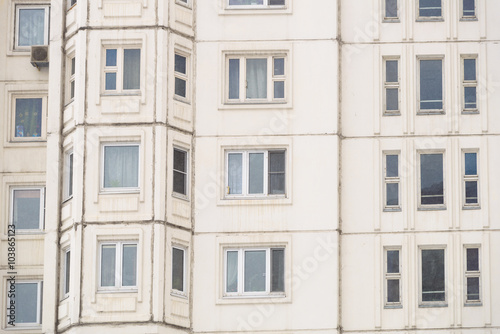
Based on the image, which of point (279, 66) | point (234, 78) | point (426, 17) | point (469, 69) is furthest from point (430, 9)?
point (234, 78)

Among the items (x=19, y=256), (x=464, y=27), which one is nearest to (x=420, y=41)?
(x=464, y=27)

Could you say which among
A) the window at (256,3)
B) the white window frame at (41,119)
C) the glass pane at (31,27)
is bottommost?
the white window frame at (41,119)

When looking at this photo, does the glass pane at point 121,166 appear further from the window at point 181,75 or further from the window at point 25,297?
the window at point 25,297

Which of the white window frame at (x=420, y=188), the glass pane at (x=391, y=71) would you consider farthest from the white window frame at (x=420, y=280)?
the glass pane at (x=391, y=71)

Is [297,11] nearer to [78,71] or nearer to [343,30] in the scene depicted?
[343,30]

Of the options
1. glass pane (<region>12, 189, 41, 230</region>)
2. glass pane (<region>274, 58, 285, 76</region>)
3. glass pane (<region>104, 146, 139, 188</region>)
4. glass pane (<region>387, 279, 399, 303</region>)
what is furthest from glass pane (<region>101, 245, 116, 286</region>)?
glass pane (<region>387, 279, 399, 303</region>)

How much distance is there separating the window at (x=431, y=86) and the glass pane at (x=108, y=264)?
34.4ft

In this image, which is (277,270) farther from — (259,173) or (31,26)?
(31,26)

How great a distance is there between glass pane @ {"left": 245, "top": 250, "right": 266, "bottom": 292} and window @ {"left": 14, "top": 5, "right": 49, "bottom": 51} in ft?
33.0

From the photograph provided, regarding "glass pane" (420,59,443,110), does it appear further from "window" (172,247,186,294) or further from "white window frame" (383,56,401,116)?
"window" (172,247,186,294)

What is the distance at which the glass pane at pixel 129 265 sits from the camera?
4519 cm

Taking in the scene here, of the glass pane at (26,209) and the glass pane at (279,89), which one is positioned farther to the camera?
the glass pane at (26,209)

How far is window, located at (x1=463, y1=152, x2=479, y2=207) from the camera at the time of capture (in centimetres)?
4709

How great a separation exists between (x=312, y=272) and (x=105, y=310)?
20.6 feet
